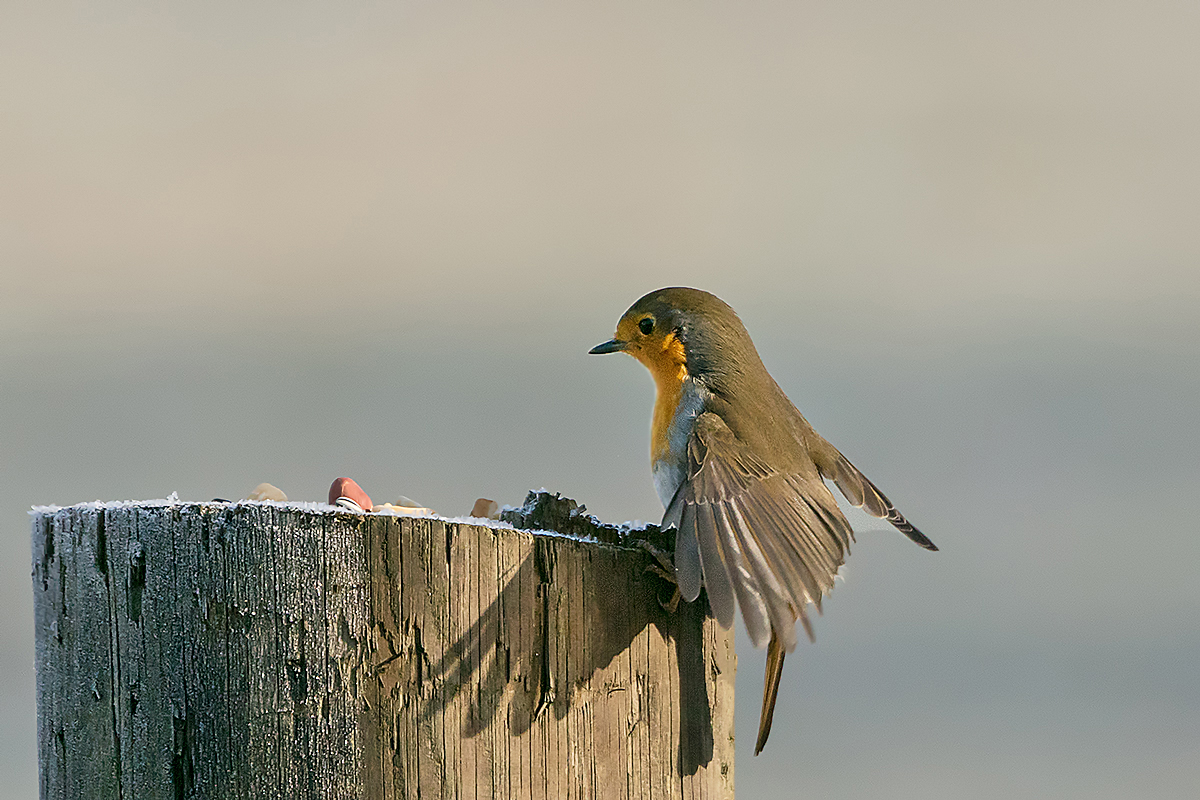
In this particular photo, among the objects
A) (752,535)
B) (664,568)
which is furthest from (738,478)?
(664,568)

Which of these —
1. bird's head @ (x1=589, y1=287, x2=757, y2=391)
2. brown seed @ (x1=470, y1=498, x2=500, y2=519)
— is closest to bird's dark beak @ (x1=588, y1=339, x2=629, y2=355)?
bird's head @ (x1=589, y1=287, x2=757, y2=391)

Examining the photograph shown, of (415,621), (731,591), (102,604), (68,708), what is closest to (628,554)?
(731,591)

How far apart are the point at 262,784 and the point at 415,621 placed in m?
0.43

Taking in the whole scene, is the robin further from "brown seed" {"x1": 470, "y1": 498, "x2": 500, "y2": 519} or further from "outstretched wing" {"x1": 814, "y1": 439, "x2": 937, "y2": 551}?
"brown seed" {"x1": 470, "y1": 498, "x2": 500, "y2": 519}

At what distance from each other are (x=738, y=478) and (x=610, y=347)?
105 centimetres

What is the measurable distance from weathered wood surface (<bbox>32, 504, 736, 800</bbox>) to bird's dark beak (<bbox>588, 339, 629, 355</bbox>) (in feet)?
5.25

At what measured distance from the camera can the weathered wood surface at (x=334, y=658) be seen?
2.03 metres

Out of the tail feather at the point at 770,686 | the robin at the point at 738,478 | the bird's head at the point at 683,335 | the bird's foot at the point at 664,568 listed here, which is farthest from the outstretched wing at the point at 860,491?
the bird's foot at the point at 664,568

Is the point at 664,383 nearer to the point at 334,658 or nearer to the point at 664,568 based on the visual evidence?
the point at 664,568

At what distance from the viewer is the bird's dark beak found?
12.4 ft

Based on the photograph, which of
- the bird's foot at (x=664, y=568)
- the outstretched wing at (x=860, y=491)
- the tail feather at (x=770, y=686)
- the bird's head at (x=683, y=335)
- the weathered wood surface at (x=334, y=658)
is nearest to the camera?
the weathered wood surface at (x=334, y=658)

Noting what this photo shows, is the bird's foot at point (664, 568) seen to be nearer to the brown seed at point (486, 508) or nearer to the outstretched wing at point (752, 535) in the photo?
the outstretched wing at point (752, 535)

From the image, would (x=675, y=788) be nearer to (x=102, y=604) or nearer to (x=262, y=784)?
(x=262, y=784)

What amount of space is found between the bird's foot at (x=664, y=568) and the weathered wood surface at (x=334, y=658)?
0.10 metres
